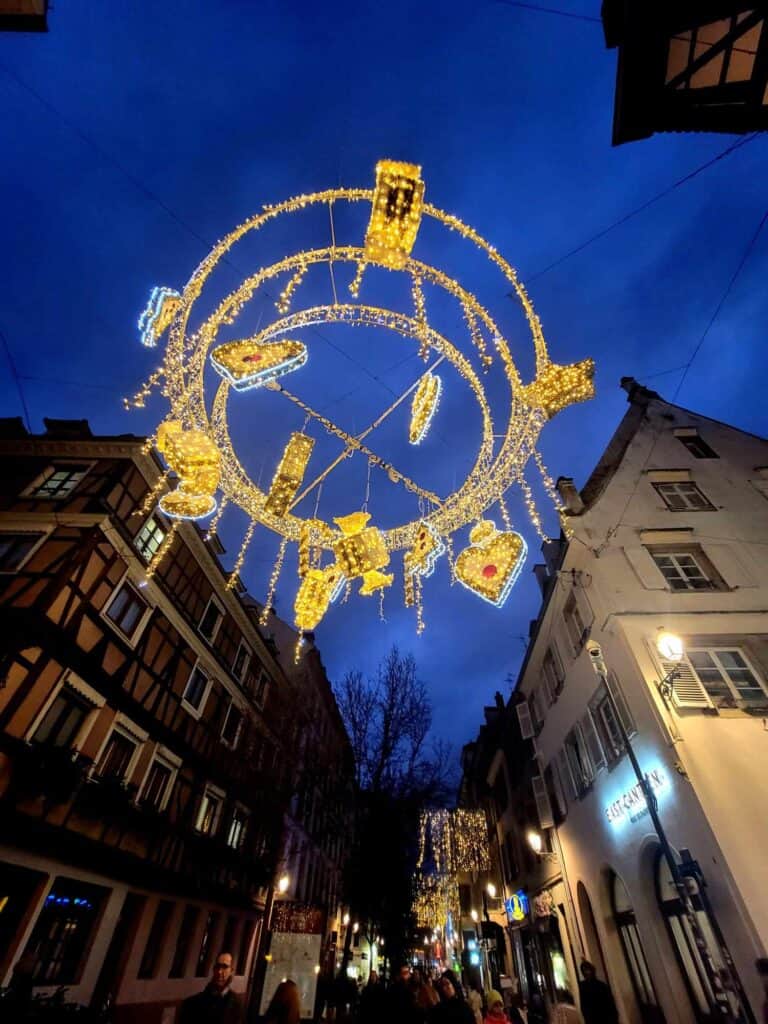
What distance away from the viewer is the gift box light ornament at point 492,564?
8.54 metres

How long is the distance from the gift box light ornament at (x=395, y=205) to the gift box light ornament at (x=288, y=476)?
333 cm

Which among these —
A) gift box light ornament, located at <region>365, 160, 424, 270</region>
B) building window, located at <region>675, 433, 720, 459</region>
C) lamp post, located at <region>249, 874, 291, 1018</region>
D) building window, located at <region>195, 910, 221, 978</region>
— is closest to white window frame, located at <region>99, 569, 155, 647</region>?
lamp post, located at <region>249, 874, 291, 1018</region>

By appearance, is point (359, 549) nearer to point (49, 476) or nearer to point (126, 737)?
point (126, 737)

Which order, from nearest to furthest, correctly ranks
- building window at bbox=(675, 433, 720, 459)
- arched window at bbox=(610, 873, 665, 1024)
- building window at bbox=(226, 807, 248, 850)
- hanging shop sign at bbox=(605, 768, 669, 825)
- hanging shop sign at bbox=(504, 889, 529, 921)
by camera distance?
hanging shop sign at bbox=(605, 768, 669, 825) < arched window at bbox=(610, 873, 665, 1024) < building window at bbox=(675, 433, 720, 459) < building window at bbox=(226, 807, 248, 850) < hanging shop sign at bbox=(504, 889, 529, 921)

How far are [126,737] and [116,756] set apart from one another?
49 cm

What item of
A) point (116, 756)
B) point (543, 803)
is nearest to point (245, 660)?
point (116, 756)

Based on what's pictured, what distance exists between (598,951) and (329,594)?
1322 centimetres

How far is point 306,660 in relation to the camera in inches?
1228

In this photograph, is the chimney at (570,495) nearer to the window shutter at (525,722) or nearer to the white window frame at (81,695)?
the window shutter at (525,722)

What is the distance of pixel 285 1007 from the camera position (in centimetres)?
593

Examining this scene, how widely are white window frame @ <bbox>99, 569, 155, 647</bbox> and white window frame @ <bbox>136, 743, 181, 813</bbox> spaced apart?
3543 millimetres

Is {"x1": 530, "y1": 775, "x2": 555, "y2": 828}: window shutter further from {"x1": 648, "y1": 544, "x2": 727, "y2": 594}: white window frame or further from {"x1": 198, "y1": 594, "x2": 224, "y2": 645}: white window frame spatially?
{"x1": 198, "y1": 594, "x2": 224, "y2": 645}: white window frame

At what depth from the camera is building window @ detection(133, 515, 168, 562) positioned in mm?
13927

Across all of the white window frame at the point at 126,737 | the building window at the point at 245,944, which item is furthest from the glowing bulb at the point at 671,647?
the building window at the point at 245,944
